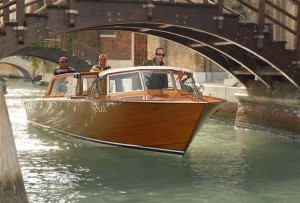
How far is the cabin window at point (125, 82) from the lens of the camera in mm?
10227

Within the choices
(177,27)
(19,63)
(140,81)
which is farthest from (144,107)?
(19,63)

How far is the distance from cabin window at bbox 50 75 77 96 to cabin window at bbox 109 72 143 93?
1.76 m

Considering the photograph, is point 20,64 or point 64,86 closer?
point 64,86

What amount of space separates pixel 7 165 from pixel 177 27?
24.7ft

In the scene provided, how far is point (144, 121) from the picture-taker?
32.9 ft

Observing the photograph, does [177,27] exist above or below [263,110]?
above

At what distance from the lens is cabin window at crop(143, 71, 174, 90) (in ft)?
33.6

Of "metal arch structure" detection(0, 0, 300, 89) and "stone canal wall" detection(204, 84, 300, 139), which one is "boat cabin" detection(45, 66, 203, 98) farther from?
"stone canal wall" detection(204, 84, 300, 139)

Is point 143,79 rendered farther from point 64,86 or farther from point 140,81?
point 64,86

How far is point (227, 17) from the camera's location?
1186cm

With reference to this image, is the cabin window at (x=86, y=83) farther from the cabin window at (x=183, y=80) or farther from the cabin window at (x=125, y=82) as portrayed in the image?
the cabin window at (x=183, y=80)

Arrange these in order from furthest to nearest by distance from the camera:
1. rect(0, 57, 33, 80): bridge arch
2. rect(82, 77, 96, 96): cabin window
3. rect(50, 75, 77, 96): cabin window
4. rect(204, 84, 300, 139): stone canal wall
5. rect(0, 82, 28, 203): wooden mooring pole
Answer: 1. rect(0, 57, 33, 80): bridge arch
2. rect(204, 84, 300, 139): stone canal wall
3. rect(50, 75, 77, 96): cabin window
4. rect(82, 77, 96, 96): cabin window
5. rect(0, 82, 28, 203): wooden mooring pole

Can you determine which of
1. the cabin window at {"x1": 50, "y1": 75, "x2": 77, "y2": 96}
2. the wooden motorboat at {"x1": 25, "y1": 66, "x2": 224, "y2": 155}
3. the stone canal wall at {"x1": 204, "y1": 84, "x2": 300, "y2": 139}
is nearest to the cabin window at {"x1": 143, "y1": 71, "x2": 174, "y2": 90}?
the wooden motorboat at {"x1": 25, "y1": 66, "x2": 224, "y2": 155}

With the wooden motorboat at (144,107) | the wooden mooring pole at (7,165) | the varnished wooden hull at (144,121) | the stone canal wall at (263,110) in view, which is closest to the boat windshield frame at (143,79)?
the wooden motorboat at (144,107)
